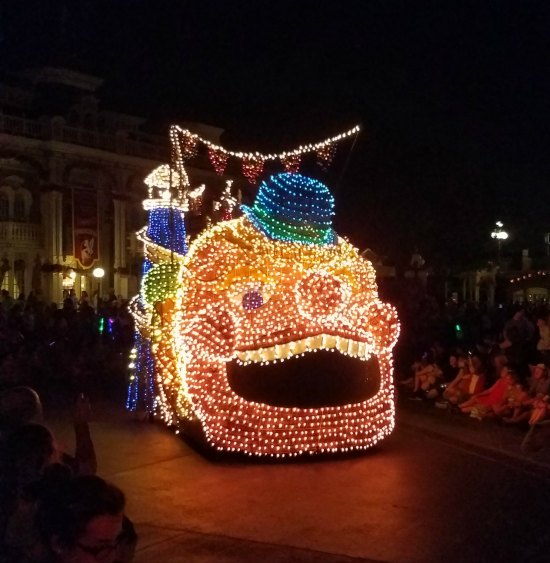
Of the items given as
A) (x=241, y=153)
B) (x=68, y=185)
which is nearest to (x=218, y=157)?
(x=241, y=153)

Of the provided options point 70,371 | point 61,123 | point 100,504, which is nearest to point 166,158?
point 61,123

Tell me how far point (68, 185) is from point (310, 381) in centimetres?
2312

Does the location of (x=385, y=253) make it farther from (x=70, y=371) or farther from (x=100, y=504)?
(x=100, y=504)

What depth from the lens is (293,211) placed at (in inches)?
358

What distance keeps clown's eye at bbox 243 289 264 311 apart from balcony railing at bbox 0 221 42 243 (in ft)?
72.1

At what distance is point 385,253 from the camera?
2833cm

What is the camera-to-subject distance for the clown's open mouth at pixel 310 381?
376 inches

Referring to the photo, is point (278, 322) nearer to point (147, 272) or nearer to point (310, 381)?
point (310, 381)

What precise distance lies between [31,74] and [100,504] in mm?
31851

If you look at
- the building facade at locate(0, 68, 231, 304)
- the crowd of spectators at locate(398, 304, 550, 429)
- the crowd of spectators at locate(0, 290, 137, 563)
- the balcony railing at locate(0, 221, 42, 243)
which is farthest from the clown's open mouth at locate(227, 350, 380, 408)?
the balcony railing at locate(0, 221, 42, 243)

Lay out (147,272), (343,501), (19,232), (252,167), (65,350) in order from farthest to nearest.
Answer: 1. (19,232)
2. (65,350)
3. (252,167)
4. (147,272)
5. (343,501)

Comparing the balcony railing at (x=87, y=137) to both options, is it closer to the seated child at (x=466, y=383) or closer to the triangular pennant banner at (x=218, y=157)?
the triangular pennant banner at (x=218, y=157)

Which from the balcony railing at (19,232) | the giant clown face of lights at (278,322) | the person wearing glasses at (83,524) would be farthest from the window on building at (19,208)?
the person wearing glasses at (83,524)

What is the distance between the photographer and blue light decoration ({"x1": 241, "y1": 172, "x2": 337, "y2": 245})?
9055mm
